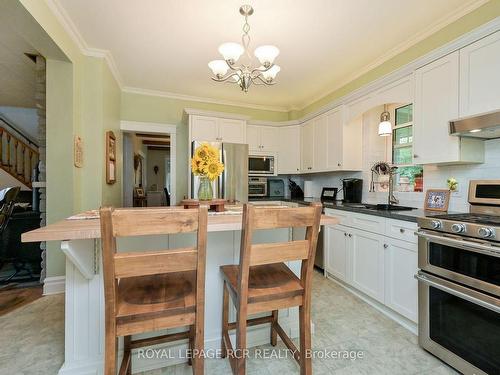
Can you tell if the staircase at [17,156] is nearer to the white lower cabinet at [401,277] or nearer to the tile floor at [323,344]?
the tile floor at [323,344]

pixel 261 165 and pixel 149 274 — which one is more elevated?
pixel 261 165

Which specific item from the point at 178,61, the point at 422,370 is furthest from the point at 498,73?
the point at 178,61

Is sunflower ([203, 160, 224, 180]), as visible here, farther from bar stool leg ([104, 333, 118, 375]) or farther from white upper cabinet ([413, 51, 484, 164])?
white upper cabinet ([413, 51, 484, 164])

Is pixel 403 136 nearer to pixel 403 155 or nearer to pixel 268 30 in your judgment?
pixel 403 155

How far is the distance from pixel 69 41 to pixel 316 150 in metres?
3.23

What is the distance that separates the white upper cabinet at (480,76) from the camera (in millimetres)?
1717

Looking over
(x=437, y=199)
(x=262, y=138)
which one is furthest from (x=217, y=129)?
(x=437, y=199)

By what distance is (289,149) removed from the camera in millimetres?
4367

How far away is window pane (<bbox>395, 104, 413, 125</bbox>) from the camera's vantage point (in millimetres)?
2859

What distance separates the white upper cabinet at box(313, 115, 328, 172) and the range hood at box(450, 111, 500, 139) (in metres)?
1.76

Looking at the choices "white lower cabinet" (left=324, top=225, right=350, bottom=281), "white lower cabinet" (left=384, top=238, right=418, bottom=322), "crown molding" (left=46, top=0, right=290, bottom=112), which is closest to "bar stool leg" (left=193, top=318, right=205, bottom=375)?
"white lower cabinet" (left=384, top=238, right=418, bottom=322)

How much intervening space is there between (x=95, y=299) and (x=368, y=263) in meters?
A: 2.23

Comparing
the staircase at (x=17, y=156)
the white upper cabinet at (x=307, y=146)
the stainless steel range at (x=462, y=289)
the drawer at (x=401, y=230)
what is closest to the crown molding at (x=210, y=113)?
the white upper cabinet at (x=307, y=146)

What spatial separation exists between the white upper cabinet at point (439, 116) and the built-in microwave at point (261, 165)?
236cm
